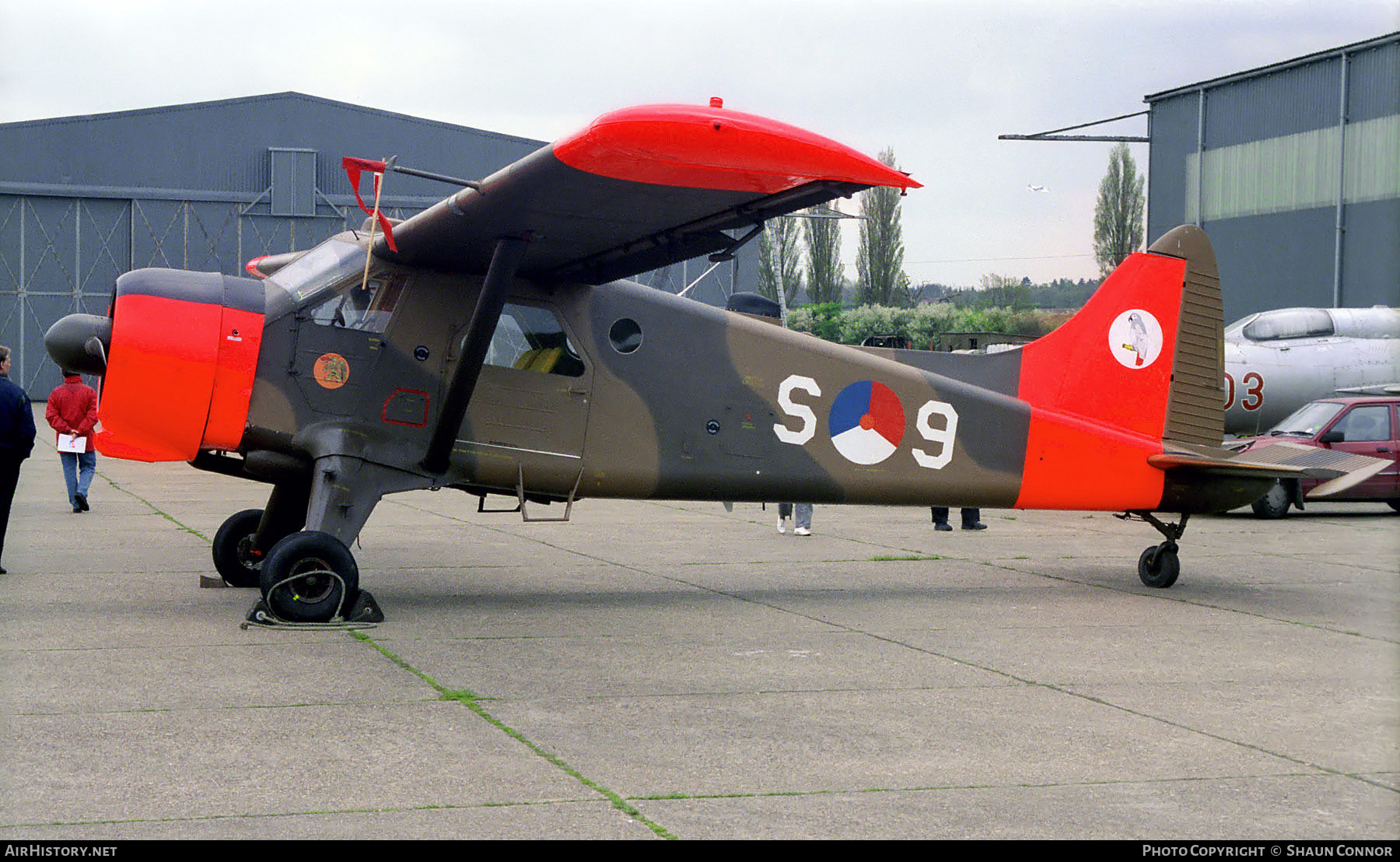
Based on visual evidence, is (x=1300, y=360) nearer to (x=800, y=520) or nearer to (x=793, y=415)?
(x=800, y=520)

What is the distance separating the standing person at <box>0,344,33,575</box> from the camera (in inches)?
394

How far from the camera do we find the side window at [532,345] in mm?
9234

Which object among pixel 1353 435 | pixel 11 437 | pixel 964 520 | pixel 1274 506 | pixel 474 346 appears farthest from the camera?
pixel 1353 435

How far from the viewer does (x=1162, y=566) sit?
1073 centimetres

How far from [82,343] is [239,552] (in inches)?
89.6

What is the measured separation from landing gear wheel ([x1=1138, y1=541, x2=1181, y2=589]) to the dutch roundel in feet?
8.01

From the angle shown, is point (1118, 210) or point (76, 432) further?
point (1118, 210)

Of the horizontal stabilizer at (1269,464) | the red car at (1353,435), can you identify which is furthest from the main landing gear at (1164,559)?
the red car at (1353,435)

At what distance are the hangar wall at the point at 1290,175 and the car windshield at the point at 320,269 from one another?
86.2ft

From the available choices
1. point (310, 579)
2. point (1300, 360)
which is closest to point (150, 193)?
point (1300, 360)

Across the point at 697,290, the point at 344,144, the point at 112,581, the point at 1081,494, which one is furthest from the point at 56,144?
the point at 1081,494

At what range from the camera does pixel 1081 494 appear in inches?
410

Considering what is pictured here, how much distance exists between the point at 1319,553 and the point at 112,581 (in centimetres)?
1113

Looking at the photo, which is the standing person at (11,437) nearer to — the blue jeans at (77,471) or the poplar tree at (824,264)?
the blue jeans at (77,471)
